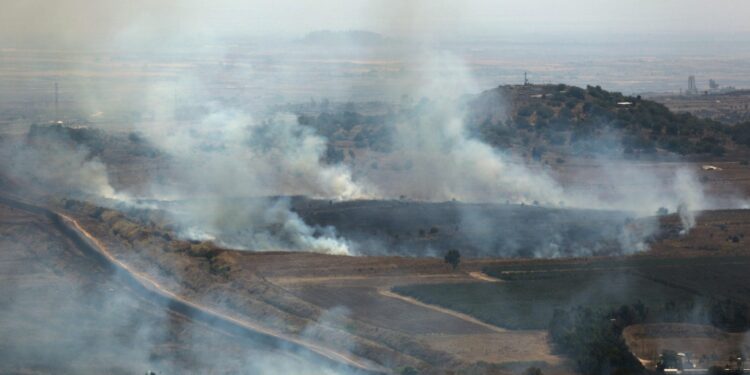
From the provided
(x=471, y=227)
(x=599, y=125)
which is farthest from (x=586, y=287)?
(x=599, y=125)

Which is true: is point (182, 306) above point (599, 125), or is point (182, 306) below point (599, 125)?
below

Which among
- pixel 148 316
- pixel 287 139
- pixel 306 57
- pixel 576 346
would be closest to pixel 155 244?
pixel 148 316

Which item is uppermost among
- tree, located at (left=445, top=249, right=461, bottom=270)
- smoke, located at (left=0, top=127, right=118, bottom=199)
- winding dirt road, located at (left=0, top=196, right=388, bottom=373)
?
smoke, located at (left=0, top=127, right=118, bottom=199)

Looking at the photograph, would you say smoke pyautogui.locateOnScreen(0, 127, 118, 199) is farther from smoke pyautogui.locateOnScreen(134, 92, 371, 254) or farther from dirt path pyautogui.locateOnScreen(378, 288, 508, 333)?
dirt path pyautogui.locateOnScreen(378, 288, 508, 333)

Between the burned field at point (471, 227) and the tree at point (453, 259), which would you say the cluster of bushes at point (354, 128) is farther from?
the tree at point (453, 259)

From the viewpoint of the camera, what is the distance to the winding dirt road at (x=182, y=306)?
2781 centimetres

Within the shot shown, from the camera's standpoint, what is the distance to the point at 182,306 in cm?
3266

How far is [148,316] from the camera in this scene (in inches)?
1256

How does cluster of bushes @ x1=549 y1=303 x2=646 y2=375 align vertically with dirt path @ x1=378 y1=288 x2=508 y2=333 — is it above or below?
above

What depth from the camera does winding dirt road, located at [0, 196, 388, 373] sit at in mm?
27812

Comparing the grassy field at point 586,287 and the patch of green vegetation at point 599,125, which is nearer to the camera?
the grassy field at point 586,287

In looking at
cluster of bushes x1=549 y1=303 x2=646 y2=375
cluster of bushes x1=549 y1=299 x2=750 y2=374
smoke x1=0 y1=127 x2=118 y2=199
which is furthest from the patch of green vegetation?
cluster of bushes x1=549 y1=303 x2=646 y2=375

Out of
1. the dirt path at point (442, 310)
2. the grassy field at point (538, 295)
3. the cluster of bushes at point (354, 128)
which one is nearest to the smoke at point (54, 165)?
the cluster of bushes at point (354, 128)

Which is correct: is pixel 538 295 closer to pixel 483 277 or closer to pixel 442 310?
pixel 483 277
